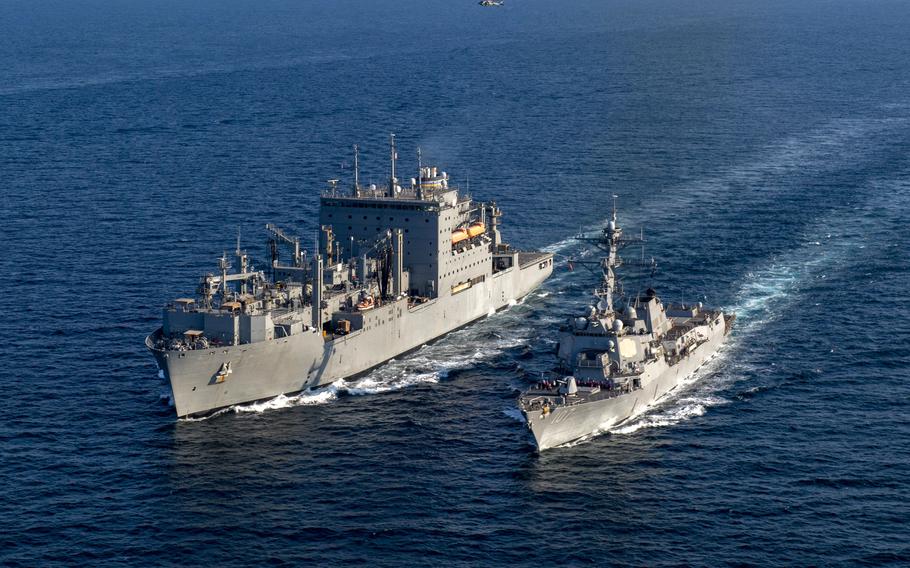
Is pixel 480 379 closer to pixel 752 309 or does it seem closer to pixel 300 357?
pixel 300 357

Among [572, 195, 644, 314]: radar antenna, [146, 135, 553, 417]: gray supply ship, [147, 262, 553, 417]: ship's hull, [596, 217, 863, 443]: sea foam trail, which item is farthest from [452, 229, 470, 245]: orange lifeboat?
[596, 217, 863, 443]: sea foam trail

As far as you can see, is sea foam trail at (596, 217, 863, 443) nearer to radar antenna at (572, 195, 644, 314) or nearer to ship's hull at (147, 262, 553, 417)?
radar antenna at (572, 195, 644, 314)

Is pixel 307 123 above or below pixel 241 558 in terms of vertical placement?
above

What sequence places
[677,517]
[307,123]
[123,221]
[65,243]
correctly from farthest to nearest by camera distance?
[307,123] < [123,221] < [65,243] < [677,517]

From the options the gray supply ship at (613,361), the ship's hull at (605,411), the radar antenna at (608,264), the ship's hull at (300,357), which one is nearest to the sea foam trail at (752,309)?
the ship's hull at (605,411)

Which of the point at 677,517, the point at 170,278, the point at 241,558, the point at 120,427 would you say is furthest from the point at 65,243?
the point at 677,517

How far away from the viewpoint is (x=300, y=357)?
3597 inches

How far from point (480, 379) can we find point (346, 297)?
12643 millimetres

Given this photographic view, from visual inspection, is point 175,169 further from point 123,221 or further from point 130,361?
point 130,361

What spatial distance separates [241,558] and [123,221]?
67617 millimetres

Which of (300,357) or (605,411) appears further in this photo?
(300,357)

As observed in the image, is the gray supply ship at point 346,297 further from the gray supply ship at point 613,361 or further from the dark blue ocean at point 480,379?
the gray supply ship at point 613,361

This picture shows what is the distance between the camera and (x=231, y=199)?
5374 inches

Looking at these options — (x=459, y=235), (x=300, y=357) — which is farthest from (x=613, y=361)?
(x=459, y=235)
